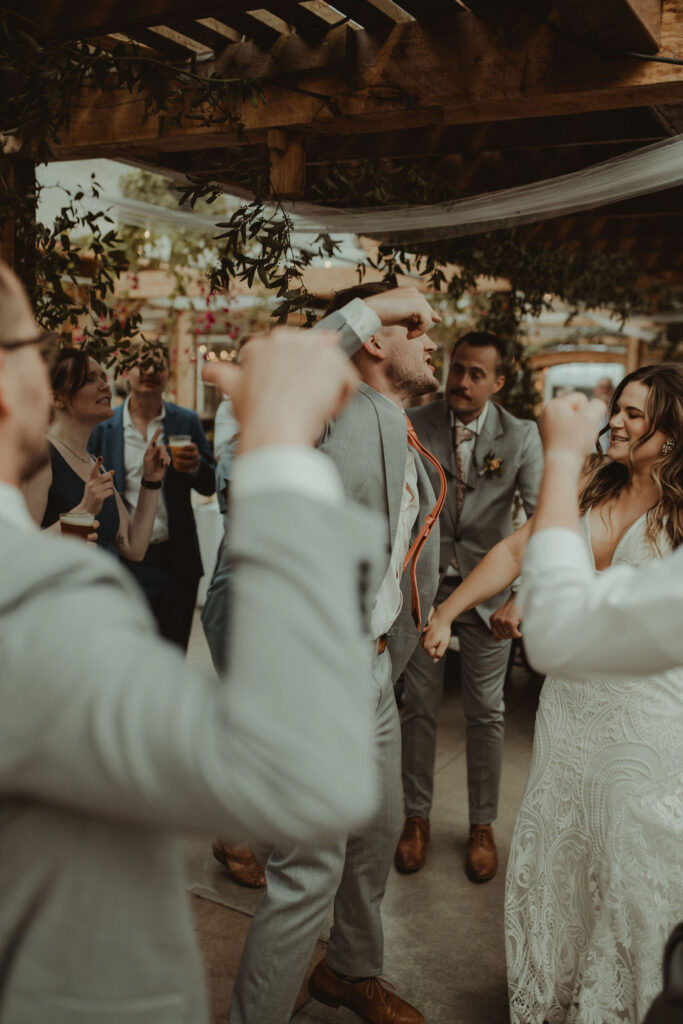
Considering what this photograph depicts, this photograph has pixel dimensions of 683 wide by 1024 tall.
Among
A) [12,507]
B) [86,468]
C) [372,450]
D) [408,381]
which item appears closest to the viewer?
[12,507]

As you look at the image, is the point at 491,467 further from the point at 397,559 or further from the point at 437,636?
the point at 397,559

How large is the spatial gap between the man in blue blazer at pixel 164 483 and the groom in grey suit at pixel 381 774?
1.38 m

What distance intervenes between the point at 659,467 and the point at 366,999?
1528 millimetres

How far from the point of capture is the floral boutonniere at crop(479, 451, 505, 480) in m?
3.26

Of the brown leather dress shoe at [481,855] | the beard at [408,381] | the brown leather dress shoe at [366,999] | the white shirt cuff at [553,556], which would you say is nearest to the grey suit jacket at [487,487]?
the brown leather dress shoe at [481,855]

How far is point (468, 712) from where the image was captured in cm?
319

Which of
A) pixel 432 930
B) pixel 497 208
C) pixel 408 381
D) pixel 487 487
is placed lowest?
pixel 432 930

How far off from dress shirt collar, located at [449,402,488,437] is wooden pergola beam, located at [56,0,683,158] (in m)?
1.05

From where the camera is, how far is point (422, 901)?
9.27 ft

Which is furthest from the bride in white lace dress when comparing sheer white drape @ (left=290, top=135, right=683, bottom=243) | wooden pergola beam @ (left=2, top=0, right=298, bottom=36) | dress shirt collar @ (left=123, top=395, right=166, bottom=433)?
dress shirt collar @ (left=123, top=395, right=166, bottom=433)

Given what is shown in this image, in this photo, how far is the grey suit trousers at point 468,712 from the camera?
3.13m

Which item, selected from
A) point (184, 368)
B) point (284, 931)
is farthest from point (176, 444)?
point (184, 368)

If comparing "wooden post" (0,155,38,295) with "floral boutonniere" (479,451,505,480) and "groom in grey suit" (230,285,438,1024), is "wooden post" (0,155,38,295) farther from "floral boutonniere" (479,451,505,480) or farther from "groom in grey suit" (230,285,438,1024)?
"floral boutonniere" (479,451,505,480)

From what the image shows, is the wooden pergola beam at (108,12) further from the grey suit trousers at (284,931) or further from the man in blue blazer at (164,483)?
the grey suit trousers at (284,931)
